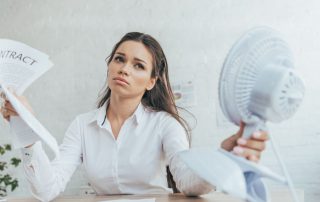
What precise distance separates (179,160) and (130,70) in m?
0.45

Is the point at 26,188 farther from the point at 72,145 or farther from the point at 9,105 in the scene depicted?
the point at 9,105

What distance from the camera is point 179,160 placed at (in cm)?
165

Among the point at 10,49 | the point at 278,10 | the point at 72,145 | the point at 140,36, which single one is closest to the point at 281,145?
the point at 278,10

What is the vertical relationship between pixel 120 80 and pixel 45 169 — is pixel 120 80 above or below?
above

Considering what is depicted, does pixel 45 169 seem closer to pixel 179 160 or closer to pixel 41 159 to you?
pixel 41 159

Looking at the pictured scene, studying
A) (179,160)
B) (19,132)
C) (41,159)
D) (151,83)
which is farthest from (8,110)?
(151,83)

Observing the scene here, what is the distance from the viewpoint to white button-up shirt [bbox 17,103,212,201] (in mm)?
1846

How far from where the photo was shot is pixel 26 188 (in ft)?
10.4

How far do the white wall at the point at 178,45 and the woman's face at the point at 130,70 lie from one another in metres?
1.03

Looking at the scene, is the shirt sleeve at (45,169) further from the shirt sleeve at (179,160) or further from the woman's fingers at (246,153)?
the woman's fingers at (246,153)

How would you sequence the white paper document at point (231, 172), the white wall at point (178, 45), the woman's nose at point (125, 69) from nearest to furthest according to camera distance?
1. the white paper document at point (231, 172)
2. the woman's nose at point (125, 69)
3. the white wall at point (178, 45)

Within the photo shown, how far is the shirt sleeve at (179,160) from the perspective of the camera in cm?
151

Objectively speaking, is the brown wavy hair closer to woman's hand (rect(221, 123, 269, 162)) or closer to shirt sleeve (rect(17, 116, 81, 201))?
shirt sleeve (rect(17, 116, 81, 201))

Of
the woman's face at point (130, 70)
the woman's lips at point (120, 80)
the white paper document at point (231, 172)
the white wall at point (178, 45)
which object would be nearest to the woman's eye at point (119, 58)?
the woman's face at point (130, 70)
